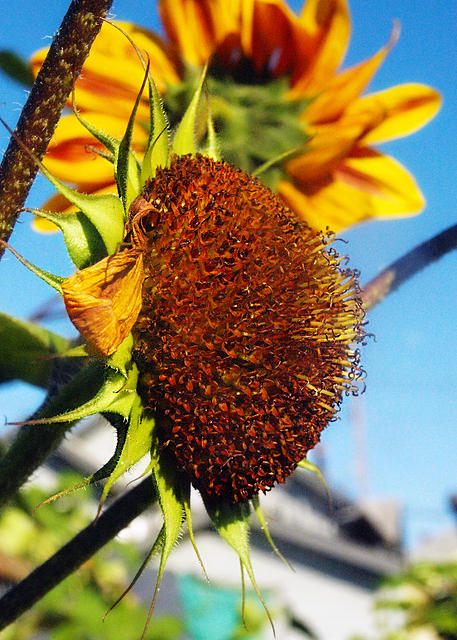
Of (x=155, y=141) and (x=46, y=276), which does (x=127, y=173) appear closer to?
(x=155, y=141)

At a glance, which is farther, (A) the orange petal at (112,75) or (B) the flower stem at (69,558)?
(A) the orange petal at (112,75)

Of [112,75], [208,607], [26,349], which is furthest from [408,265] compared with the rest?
[208,607]

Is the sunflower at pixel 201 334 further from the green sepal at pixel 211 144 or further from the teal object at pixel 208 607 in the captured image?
the teal object at pixel 208 607

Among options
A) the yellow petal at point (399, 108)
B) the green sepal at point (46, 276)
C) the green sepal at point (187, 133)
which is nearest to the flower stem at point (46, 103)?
the green sepal at point (46, 276)

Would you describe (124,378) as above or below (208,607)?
above

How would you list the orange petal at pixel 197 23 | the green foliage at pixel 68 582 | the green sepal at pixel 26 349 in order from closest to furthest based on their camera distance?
A: the green sepal at pixel 26 349 → the orange petal at pixel 197 23 → the green foliage at pixel 68 582

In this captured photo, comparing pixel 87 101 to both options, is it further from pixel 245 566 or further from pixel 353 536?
pixel 353 536
